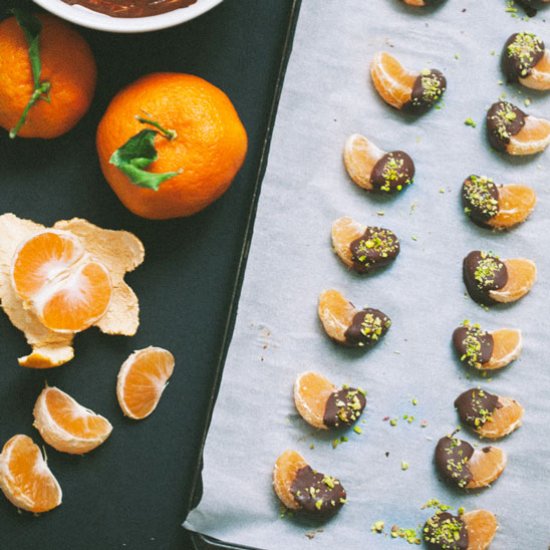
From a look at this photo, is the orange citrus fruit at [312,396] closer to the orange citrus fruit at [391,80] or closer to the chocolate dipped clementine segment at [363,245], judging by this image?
the chocolate dipped clementine segment at [363,245]

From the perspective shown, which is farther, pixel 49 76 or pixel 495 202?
pixel 495 202

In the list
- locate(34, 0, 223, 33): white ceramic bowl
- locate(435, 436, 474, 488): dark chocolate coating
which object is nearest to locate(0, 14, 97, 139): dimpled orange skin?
locate(34, 0, 223, 33): white ceramic bowl

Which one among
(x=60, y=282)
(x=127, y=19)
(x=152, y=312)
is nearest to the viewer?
(x=127, y=19)

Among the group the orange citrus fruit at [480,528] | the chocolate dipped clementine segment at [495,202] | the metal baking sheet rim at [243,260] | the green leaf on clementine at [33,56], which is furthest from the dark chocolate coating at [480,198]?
the green leaf on clementine at [33,56]

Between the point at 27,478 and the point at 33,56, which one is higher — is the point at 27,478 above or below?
below

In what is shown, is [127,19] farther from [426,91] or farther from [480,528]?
[480,528]

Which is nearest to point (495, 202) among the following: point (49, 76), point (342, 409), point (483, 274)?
point (483, 274)
